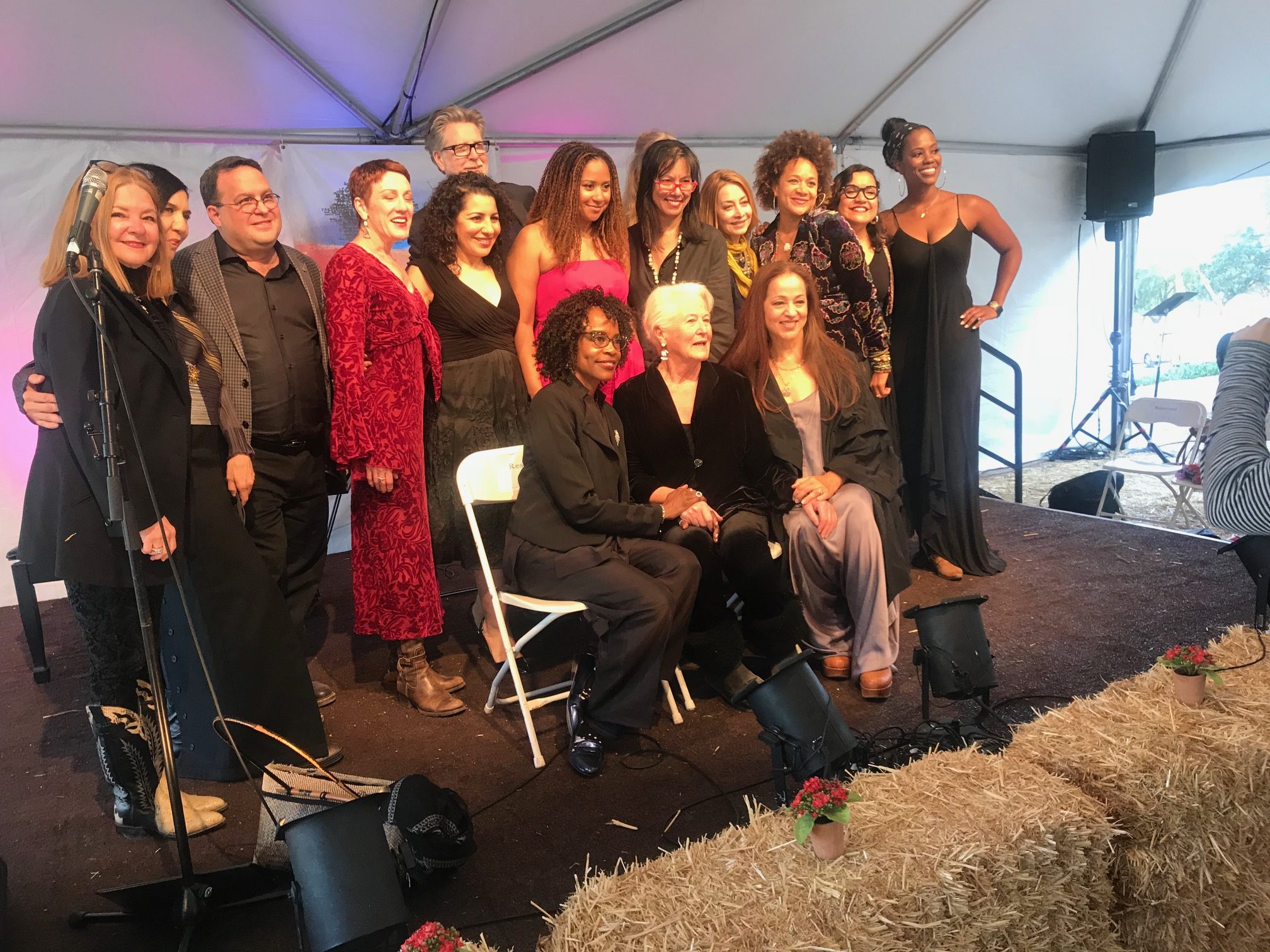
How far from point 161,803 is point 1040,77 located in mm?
6749

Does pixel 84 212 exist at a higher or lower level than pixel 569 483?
higher

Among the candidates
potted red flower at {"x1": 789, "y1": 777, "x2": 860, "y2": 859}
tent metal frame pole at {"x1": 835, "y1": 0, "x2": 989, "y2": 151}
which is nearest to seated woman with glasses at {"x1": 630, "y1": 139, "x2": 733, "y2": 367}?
potted red flower at {"x1": 789, "y1": 777, "x2": 860, "y2": 859}

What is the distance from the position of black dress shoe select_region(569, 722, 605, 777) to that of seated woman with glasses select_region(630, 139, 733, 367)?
148 centimetres

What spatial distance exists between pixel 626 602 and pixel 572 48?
3426 mm

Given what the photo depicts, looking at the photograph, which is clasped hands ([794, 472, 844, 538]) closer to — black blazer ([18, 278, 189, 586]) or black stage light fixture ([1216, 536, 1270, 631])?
black stage light fixture ([1216, 536, 1270, 631])

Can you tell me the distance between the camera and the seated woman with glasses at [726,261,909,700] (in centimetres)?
327

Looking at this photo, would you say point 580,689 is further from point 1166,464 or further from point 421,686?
point 1166,464

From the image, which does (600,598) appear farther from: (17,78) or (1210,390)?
(1210,390)

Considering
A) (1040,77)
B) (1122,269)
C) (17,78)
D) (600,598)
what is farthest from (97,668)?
(1122,269)

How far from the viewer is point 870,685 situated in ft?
10.4

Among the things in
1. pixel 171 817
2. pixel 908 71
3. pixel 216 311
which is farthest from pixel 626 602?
pixel 908 71

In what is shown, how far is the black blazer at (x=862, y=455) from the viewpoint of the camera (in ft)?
11.2

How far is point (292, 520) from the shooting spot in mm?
3297

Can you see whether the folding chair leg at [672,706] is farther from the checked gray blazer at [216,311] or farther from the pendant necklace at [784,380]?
the checked gray blazer at [216,311]
